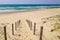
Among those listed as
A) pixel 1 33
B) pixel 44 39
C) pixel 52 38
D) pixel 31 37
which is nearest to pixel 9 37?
pixel 1 33

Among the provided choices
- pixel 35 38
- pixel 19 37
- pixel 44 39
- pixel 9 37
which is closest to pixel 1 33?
pixel 9 37

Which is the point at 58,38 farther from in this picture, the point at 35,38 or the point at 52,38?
the point at 35,38

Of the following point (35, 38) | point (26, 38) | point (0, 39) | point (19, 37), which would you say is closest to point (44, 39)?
point (35, 38)

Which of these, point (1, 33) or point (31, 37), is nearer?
point (31, 37)

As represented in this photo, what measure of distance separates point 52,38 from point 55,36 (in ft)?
1.49

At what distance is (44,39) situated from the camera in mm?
7031

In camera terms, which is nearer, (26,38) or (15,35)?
(26,38)

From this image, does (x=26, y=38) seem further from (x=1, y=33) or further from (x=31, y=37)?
(x=1, y=33)

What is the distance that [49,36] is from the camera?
7602 millimetres

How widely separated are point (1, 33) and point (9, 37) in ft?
3.28

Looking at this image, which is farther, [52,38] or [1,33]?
[1,33]

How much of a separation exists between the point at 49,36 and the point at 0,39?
11.0 ft

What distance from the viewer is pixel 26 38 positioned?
23.4ft

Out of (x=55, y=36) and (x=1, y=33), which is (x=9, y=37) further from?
(x=55, y=36)
